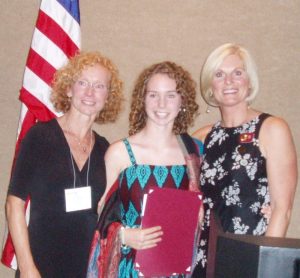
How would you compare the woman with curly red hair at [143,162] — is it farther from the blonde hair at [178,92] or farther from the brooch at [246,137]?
the brooch at [246,137]

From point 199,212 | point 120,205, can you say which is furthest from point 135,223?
point 199,212

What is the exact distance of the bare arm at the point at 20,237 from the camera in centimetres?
210

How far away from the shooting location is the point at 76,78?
2.40m

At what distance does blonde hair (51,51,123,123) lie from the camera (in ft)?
7.93

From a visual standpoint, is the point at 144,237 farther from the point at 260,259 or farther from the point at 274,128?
the point at 260,259

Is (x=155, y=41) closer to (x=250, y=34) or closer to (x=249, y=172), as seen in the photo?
(x=250, y=34)

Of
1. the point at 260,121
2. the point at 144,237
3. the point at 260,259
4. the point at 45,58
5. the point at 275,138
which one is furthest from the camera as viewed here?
the point at 45,58

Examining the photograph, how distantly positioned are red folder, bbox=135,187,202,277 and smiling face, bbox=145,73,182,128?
18.2 inches

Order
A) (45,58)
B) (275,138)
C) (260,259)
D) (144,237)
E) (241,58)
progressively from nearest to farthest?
(260,259)
(144,237)
(275,138)
(241,58)
(45,58)

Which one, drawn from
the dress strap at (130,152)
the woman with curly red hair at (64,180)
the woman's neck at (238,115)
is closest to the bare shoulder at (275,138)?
the woman's neck at (238,115)

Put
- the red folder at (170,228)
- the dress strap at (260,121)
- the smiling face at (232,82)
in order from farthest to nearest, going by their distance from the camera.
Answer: the smiling face at (232,82)
the dress strap at (260,121)
the red folder at (170,228)

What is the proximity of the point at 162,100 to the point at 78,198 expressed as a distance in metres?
0.66

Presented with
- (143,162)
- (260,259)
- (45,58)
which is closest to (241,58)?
(143,162)

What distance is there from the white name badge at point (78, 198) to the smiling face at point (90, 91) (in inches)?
16.3
